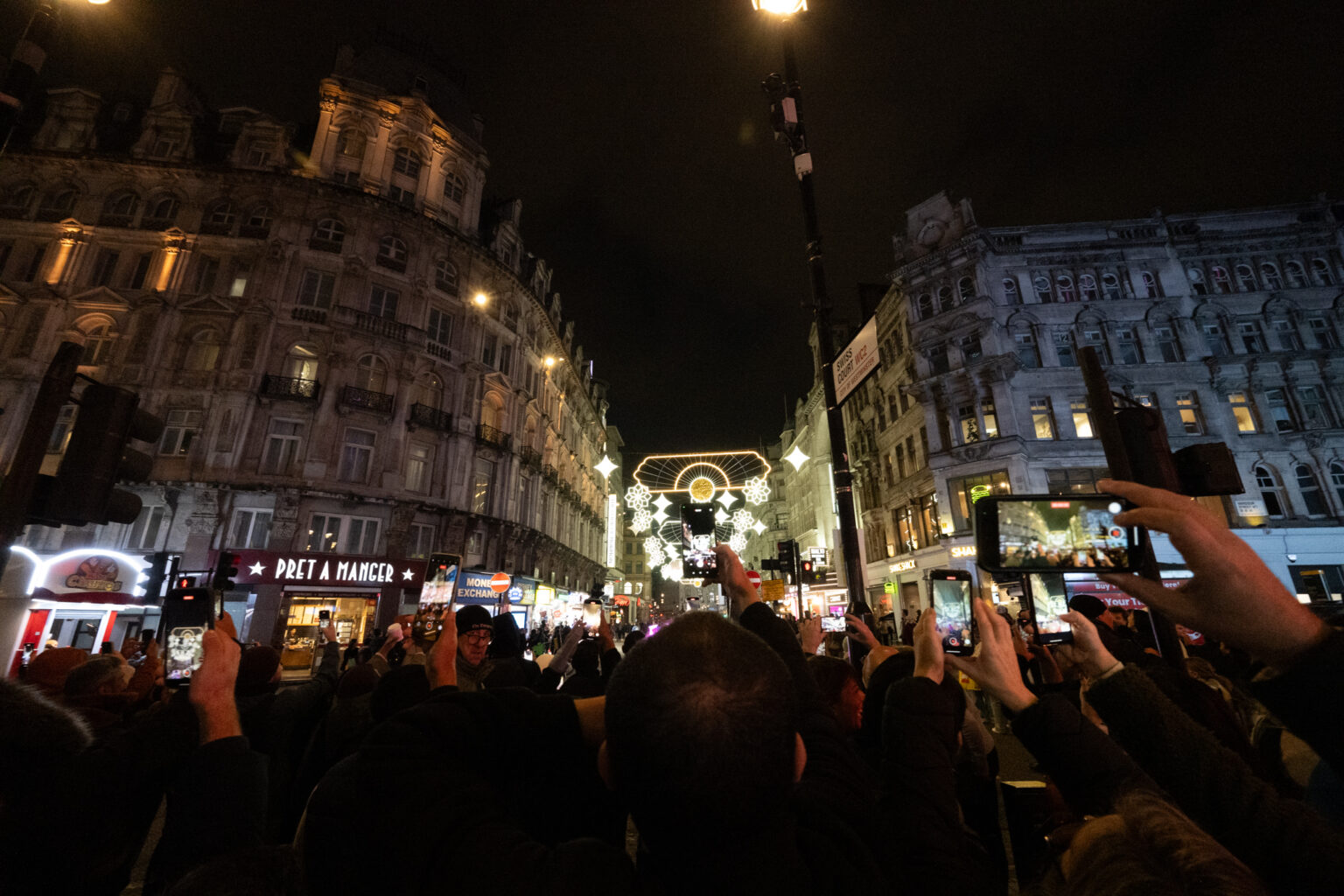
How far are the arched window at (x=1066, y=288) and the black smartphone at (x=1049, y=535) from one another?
32777 millimetres

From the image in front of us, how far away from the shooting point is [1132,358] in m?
27.5

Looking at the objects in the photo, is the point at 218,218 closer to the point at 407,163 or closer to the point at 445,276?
the point at 407,163

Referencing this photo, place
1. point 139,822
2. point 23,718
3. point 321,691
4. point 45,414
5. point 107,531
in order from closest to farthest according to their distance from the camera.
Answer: point 23,718 < point 139,822 < point 45,414 < point 321,691 < point 107,531

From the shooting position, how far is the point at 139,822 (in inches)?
102

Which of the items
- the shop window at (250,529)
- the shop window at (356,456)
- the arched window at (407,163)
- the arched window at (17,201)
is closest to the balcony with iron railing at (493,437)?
the shop window at (356,456)

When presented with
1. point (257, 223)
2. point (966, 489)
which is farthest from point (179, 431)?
point (966, 489)

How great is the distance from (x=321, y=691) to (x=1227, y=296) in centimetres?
3999

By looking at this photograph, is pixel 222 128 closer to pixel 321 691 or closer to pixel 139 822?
pixel 321 691

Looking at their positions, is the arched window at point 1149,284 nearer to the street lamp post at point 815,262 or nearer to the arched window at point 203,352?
the street lamp post at point 815,262

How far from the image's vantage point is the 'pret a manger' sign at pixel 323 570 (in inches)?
840

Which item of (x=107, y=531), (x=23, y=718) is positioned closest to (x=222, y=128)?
(x=107, y=531)

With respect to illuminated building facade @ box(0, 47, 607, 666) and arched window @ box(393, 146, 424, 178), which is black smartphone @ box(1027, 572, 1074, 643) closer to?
illuminated building facade @ box(0, 47, 607, 666)

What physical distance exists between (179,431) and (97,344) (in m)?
5.96

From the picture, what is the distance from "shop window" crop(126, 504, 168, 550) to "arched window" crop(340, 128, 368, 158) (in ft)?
62.7
